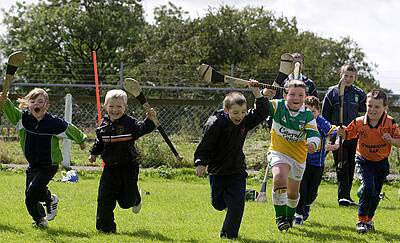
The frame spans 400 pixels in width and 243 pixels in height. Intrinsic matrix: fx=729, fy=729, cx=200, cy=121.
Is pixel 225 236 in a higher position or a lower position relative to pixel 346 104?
lower

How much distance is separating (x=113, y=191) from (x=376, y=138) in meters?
2.85

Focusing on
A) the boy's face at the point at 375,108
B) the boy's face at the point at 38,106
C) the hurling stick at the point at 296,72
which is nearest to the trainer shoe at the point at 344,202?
the hurling stick at the point at 296,72

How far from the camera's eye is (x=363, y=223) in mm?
7645

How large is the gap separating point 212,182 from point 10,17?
43040 millimetres

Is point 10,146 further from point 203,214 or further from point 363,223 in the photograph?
point 363,223

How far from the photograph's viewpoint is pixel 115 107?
7195 millimetres

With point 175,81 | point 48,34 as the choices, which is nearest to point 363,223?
point 175,81

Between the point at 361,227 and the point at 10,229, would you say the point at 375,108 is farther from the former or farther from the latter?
the point at 10,229

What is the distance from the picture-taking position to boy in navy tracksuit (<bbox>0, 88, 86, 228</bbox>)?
24.2 feet

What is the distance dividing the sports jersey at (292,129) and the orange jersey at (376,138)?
75cm

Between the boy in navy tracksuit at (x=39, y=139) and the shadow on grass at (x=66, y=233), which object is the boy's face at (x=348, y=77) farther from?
the shadow on grass at (x=66, y=233)

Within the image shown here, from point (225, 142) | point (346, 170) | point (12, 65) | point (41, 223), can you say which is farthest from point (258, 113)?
point (346, 170)

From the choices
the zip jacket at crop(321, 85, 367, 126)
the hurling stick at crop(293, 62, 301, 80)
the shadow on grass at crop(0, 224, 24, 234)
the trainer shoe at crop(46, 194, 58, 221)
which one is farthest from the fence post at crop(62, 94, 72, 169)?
the shadow on grass at crop(0, 224, 24, 234)

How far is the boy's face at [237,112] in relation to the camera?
6.85 meters
